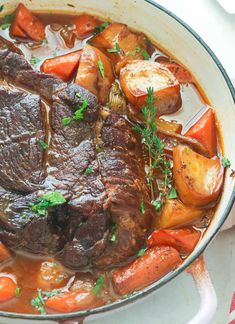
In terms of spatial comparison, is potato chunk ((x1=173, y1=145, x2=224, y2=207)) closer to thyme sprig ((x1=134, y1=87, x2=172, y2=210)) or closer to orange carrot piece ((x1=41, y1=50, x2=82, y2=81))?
thyme sprig ((x1=134, y1=87, x2=172, y2=210))

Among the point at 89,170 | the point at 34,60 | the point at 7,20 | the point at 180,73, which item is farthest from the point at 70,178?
the point at 7,20

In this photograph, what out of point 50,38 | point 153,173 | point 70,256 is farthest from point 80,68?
point 70,256

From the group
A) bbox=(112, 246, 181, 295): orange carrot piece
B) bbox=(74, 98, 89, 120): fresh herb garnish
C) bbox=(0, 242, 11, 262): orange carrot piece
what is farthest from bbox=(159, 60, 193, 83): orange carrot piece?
bbox=(0, 242, 11, 262): orange carrot piece

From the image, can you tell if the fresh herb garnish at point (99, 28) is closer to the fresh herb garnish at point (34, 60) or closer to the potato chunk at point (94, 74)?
the potato chunk at point (94, 74)

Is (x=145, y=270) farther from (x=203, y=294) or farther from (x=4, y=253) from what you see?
(x=4, y=253)

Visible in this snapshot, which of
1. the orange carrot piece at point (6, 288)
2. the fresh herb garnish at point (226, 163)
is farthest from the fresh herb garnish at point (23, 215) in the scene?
the fresh herb garnish at point (226, 163)

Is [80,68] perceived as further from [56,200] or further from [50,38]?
[56,200]
